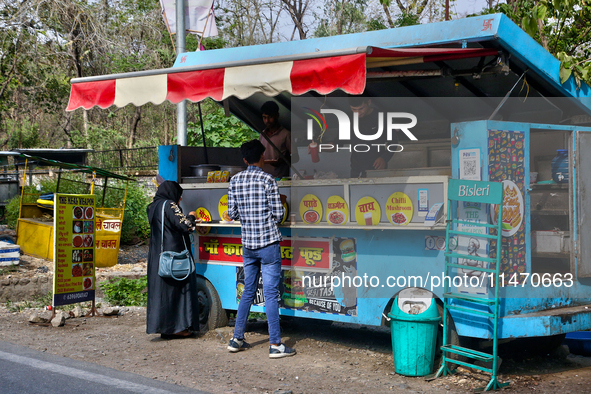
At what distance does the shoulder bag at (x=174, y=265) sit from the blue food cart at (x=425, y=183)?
16.8 inches

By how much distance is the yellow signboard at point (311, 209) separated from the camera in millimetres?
5496

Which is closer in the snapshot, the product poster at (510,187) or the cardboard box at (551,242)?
the product poster at (510,187)

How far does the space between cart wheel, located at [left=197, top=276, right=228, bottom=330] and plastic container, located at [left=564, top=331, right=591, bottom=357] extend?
3563 millimetres

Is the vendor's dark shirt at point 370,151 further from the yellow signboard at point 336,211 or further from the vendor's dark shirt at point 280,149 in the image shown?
the vendor's dark shirt at point 280,149

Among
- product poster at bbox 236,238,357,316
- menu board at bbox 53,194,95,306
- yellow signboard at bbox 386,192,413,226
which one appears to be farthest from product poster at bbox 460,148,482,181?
menu board at bbox 53,194,95,306

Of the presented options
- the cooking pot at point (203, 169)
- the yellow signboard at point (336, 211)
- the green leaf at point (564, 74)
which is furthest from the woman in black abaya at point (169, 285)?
the green leaf at point (564, 74)

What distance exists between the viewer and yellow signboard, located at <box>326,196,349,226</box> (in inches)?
209

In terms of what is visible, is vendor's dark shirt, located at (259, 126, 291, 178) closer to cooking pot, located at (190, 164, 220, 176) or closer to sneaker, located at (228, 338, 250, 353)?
cooking pot, located at (190, 164, 220, 176)

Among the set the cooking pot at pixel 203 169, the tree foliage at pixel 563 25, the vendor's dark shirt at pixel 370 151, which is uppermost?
the tree foliage at pixel 563 25

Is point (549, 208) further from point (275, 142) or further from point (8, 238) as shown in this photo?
point (8, 238)

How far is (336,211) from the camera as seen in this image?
5.36 m

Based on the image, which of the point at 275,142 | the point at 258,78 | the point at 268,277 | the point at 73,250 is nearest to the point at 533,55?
the point at 258,78

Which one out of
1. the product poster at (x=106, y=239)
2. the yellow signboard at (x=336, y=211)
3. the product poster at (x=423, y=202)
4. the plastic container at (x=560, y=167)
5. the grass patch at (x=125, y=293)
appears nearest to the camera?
the product poster at (x=423, y=202)

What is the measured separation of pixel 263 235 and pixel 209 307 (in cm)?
156
